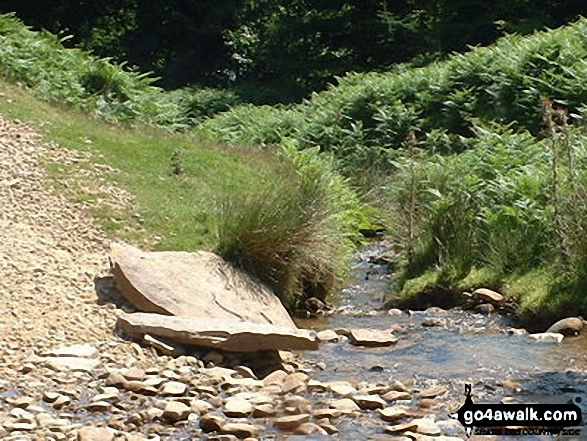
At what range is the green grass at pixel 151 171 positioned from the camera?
35.2 ft

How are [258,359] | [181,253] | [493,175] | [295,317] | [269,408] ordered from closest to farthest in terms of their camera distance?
[269,408]
[258,359]
[181,253]
[295,317]
[493,175]

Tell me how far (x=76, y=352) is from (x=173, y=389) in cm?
89

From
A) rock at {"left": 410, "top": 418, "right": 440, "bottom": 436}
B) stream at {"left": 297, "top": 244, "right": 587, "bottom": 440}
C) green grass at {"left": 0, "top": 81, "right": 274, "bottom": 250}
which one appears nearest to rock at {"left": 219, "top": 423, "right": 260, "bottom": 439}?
stream at {"left": 297, "top": 244, "right": 587, "bottom": 440}

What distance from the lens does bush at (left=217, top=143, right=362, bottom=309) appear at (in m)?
9.59

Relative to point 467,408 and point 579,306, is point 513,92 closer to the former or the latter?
point 579,306

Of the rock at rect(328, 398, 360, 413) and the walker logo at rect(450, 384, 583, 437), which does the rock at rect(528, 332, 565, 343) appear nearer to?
the walker logo at rect(450, 384, 583, 437)

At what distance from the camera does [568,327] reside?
8852 mm

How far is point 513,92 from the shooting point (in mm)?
18156

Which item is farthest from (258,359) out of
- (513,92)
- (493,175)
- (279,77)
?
(279,77)

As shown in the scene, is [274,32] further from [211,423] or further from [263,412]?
[211,423]

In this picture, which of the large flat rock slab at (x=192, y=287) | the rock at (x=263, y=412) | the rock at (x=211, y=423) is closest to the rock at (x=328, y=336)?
the large flat rock slab at (x=192, y=287)

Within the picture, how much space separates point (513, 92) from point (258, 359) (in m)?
11.3

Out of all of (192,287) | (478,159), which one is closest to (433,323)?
(192,287)

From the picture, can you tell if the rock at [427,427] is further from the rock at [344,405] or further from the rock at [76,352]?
the rock at [76,352]
